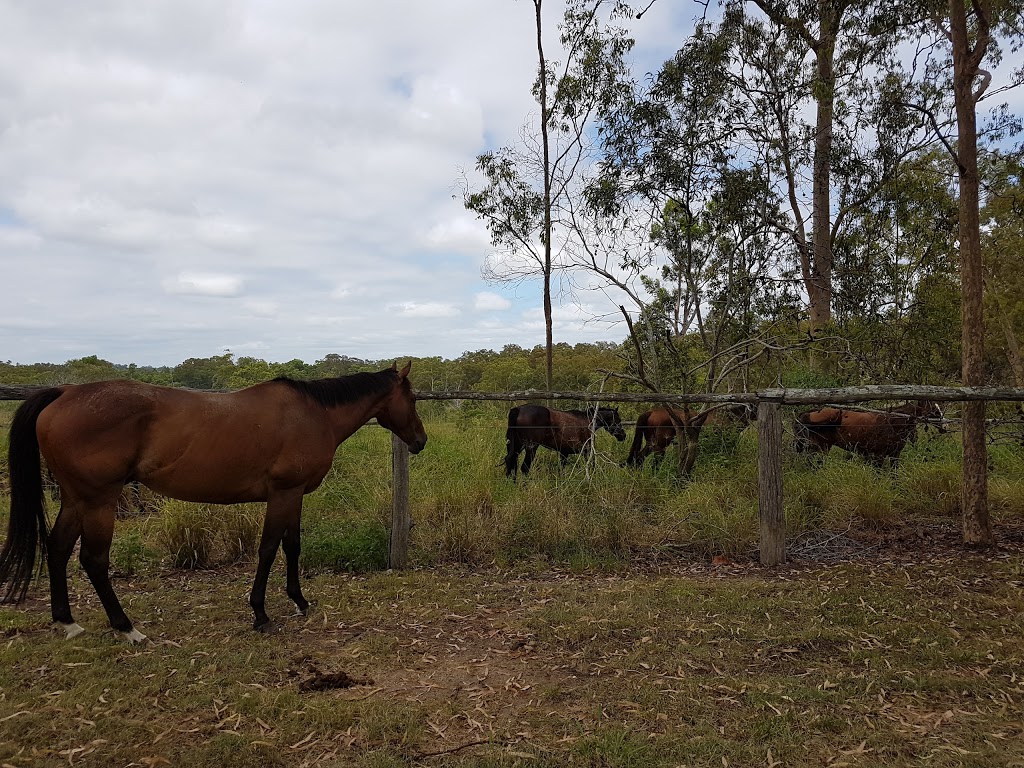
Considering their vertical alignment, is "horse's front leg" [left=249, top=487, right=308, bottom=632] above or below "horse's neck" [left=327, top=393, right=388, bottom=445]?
below

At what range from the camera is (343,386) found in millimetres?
5004

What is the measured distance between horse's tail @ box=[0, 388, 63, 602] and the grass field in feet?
1.55

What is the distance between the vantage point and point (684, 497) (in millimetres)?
6777

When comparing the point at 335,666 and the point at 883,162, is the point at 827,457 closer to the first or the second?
the point at 883,162

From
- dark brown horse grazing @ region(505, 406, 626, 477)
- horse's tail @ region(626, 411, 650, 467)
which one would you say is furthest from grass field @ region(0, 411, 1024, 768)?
dark brown horse grazing @ region(505, 406, 626, 477)

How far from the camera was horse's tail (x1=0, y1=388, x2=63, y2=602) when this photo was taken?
13.0 ft

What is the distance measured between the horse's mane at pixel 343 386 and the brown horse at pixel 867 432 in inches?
223

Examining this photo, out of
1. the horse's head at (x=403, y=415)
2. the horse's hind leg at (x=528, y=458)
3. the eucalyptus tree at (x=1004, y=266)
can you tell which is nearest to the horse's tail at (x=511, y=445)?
the horse's hind leg at (x=528, y=458)

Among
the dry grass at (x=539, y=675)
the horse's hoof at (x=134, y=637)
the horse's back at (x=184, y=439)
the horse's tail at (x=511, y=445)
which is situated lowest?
the dry grass at (x=539, y=675)

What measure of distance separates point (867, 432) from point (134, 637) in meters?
9.45

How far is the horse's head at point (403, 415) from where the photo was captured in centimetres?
534

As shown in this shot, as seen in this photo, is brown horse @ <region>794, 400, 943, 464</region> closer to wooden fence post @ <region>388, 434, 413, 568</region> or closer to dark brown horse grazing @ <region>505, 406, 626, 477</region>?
dark brown horse grazing @ <region>505, 406, 626, 477</region>

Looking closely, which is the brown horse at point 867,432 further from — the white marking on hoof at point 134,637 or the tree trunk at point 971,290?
the white marking on hoof at point 134,637

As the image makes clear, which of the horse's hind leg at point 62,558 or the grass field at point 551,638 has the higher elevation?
the horse's hind leg at point 62,558
